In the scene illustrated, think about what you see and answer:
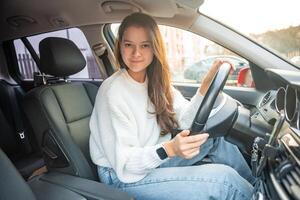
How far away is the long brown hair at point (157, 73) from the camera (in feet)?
4.83

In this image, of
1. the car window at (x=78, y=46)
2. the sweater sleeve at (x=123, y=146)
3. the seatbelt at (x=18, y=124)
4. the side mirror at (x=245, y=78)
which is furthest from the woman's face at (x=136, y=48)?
the seatbelt at (x=18, y=124)

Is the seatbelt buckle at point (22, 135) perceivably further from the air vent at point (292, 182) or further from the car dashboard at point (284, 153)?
the air vent at point (292, 182)

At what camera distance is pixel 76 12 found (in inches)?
87.4

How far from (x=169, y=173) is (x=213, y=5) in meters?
0.92

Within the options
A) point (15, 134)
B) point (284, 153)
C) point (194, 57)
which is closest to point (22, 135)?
point (15, 134)

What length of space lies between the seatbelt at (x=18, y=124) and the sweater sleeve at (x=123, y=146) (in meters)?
1.61

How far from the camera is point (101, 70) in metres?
2.74

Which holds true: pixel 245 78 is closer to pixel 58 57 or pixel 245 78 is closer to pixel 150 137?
pixel 150 137

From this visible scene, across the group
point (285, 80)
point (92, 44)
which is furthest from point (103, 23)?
point (285, 80)

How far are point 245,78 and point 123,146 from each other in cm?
104

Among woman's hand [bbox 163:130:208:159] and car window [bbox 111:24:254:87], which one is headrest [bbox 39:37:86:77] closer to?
car window [bbox 111:24:254:87]

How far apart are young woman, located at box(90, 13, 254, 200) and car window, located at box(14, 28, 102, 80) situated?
38.4 inches

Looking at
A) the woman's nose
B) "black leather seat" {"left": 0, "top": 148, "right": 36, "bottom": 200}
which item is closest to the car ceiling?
the woman's nose

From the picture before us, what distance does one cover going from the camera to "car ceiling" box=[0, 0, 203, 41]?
Answer: 1809 millimetres
